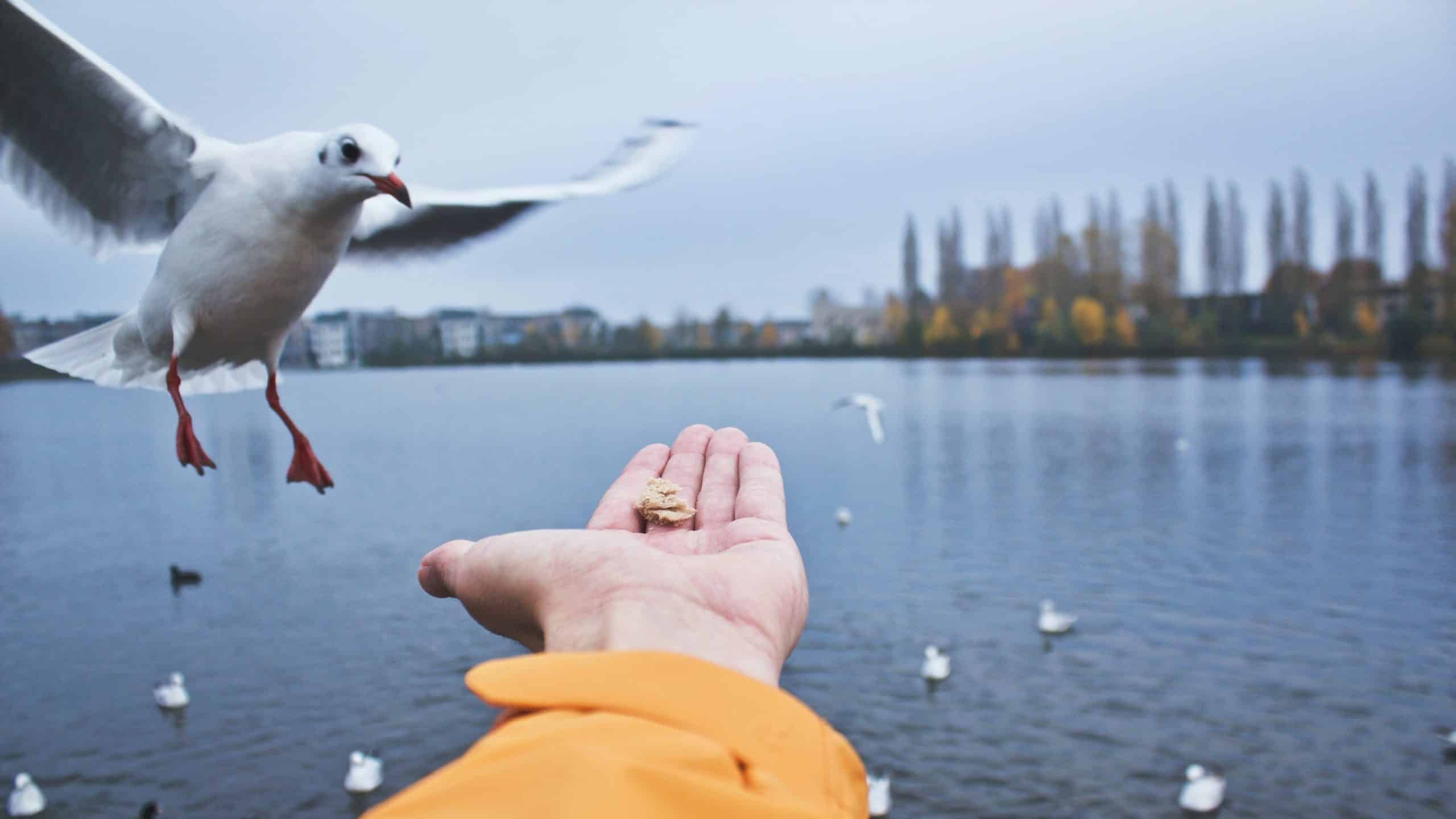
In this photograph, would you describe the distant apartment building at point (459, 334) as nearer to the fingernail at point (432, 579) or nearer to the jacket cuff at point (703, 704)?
the fingernail at point (432, 579)

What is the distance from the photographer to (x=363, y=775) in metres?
11.2

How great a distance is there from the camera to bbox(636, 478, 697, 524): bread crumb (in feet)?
7.67

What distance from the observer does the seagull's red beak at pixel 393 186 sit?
1.54 metres

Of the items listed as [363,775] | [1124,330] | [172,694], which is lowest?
[363,775]

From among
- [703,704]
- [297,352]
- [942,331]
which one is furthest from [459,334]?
[942,331]

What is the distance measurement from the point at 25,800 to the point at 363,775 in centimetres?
340

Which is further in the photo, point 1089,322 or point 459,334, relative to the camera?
point 1089,322

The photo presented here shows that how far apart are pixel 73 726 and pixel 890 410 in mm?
36636

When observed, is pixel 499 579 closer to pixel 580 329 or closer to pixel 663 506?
pixel 663 506

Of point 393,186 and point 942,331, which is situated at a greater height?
point 942,331

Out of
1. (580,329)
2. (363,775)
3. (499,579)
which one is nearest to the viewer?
(499,579)

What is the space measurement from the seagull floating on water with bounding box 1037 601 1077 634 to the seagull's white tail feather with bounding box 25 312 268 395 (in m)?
15.0

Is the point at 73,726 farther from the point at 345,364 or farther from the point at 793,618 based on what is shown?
the point at 793,618

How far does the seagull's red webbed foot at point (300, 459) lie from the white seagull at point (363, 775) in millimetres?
10272
